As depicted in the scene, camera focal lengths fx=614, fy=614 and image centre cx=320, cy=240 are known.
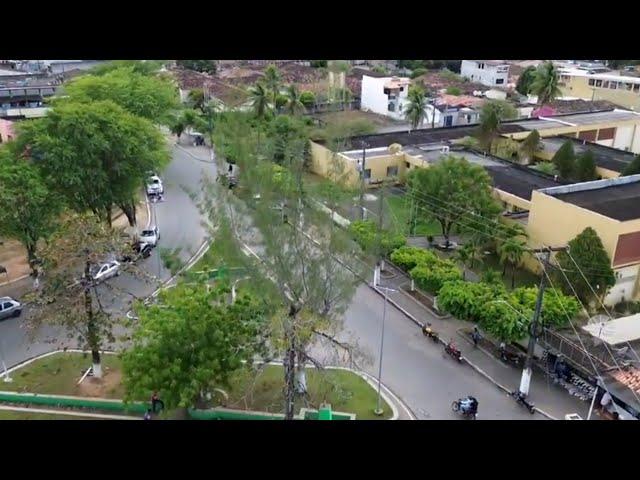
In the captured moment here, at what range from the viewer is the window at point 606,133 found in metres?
23.5

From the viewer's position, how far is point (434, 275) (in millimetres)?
11500

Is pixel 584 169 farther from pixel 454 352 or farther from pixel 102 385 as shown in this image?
pixel 102 385

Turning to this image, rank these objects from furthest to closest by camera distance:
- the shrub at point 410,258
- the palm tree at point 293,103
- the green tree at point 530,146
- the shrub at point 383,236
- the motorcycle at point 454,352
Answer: the palm tree at point 293,103, the green tree at point 530,146, the shrub at point 383,236, the shrub at point 410,258, the motorcycle at point 454,352

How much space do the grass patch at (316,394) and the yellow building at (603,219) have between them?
19.2 ft

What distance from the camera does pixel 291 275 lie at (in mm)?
8305

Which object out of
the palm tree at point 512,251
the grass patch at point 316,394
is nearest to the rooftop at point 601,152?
the palm tree at point 512,251

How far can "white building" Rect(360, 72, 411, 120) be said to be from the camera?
2881 centimetres

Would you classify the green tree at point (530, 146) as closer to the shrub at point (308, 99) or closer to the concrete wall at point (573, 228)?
the concrete wall at point (573, 228)

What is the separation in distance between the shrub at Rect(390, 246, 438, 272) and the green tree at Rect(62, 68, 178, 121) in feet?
30.8

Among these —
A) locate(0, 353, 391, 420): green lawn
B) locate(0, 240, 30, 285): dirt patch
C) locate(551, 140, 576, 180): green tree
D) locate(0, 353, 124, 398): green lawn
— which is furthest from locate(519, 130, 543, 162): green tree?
locate(0, 240, 30, 285): dirt patch

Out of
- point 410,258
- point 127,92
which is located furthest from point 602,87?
point 127,92

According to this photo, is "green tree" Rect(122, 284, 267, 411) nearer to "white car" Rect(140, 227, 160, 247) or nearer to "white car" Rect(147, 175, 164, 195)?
"white car" Rect(140, 227, 160, 247)
